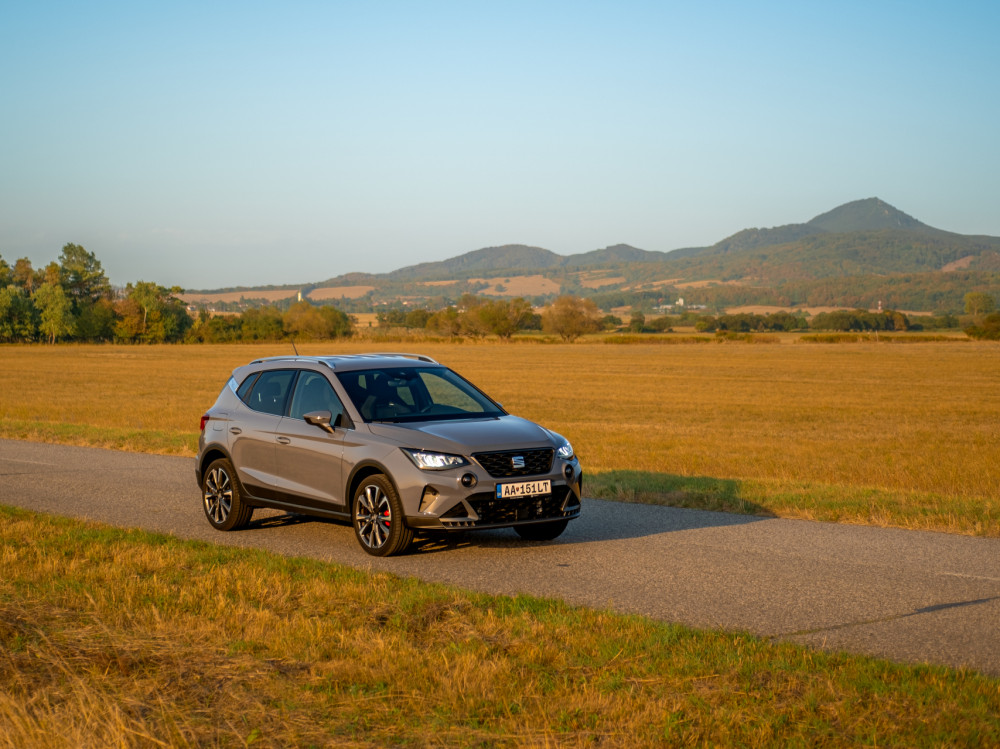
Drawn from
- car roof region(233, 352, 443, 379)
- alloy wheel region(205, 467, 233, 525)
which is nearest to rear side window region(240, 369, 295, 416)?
car roof region(233, 352, 443, 379)

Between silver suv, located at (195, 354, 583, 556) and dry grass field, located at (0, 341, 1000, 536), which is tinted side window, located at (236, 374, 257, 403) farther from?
dry grass field, located at (0, 341, 1000, 536)

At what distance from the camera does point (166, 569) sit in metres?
8.47

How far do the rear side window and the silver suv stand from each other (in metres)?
0.01

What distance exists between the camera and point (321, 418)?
32.1 feet

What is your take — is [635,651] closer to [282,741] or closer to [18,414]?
[282,741]

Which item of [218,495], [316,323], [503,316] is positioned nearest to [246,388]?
[218,495]

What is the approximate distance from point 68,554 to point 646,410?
26646mm

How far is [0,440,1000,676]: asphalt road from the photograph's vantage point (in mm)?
6859

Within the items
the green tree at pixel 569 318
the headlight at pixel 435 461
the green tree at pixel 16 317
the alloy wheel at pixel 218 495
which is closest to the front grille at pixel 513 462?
the headlight at pixel 435 461

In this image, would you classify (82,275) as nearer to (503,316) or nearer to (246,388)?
(503,316)

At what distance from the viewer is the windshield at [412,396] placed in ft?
32.8

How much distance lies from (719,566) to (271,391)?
4.81 m

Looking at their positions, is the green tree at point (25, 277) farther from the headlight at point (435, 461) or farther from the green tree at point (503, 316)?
the headlight at point (435, 461)

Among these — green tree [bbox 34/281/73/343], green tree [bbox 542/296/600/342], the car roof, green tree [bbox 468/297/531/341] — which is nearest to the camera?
the car roof
